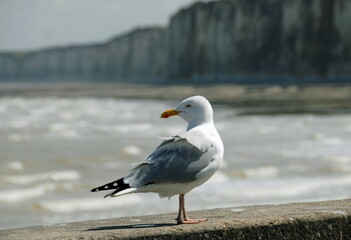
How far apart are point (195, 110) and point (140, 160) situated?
8.78m

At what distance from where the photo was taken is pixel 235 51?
76188 mm

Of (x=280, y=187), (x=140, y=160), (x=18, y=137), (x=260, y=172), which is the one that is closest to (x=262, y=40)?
(x=18, y=137)

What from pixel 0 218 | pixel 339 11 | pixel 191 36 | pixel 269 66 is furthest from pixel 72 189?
pixel 191 36

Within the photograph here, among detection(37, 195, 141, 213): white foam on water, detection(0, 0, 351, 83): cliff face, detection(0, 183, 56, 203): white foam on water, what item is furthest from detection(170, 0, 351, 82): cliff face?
detection(37, 195, 141, 213): white foam on water

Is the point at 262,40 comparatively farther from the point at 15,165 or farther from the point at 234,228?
the point at 234,228

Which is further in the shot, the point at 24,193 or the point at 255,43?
the point at 255,43

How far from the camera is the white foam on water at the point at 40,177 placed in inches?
394

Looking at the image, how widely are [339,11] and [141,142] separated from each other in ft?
150

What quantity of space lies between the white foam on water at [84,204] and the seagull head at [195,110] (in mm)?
4432

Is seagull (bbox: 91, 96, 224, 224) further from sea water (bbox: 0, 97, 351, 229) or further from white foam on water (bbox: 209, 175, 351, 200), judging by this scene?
white foam on water (bbox: 209, 175, 351, 200)

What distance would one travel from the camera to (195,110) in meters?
3.82

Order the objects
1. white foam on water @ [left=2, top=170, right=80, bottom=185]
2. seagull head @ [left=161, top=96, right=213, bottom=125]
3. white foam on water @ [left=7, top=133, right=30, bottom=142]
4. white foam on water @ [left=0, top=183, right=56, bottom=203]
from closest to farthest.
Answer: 1. seagull head @ [left=161, top=96, right=213, bottom=125]
2. white foam on water @ [left=0, top=183, right=56, bottom=203]
3. white foam on water @ [left=2, top=170, right=80, bottom=185]
4. white foam on water @ [left=7, top=133, right=30, bottom=142]

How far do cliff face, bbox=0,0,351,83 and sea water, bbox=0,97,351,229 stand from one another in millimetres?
38692

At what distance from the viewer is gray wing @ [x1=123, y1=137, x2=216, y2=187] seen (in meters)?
3.45
